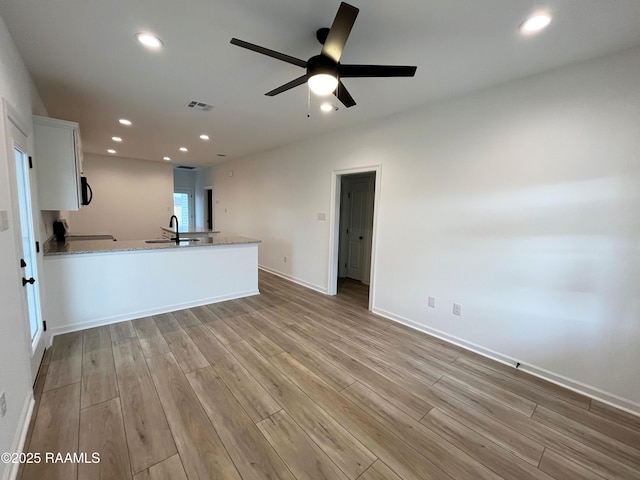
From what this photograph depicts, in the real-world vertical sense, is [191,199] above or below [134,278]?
above

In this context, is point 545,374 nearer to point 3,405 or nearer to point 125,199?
point 3,405

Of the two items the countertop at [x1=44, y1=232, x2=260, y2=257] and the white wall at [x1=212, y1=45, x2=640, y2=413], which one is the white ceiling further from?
the countertop at [x1=44, y1=232, x2=260, y2=257]

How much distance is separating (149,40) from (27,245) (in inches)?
81.4

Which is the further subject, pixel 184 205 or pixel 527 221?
pixel 184 205

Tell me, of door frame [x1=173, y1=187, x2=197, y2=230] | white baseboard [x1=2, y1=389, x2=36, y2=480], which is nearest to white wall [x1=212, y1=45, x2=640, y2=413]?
white baseboard [x1=2, y1=389, x2=36, y2=480]

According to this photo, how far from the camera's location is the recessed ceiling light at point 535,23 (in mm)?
1694

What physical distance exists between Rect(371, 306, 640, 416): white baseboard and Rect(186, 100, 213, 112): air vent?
3667mm

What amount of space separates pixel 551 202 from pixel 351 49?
2143 mm

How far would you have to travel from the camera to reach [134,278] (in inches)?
133

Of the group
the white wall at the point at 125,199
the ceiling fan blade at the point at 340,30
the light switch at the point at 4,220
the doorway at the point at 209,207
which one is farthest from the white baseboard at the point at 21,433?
the doorway at the point at 209,207

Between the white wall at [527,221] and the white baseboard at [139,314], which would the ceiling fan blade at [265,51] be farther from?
the white baseboard at [139,314]

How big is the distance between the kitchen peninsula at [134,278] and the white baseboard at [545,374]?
271cm

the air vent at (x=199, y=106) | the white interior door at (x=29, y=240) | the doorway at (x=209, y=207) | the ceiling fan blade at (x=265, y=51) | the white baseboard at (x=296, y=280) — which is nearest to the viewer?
the ceiling fan blade at (x=265, y=51)

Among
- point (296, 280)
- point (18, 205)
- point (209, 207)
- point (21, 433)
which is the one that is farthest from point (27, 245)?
point (209, 207)
